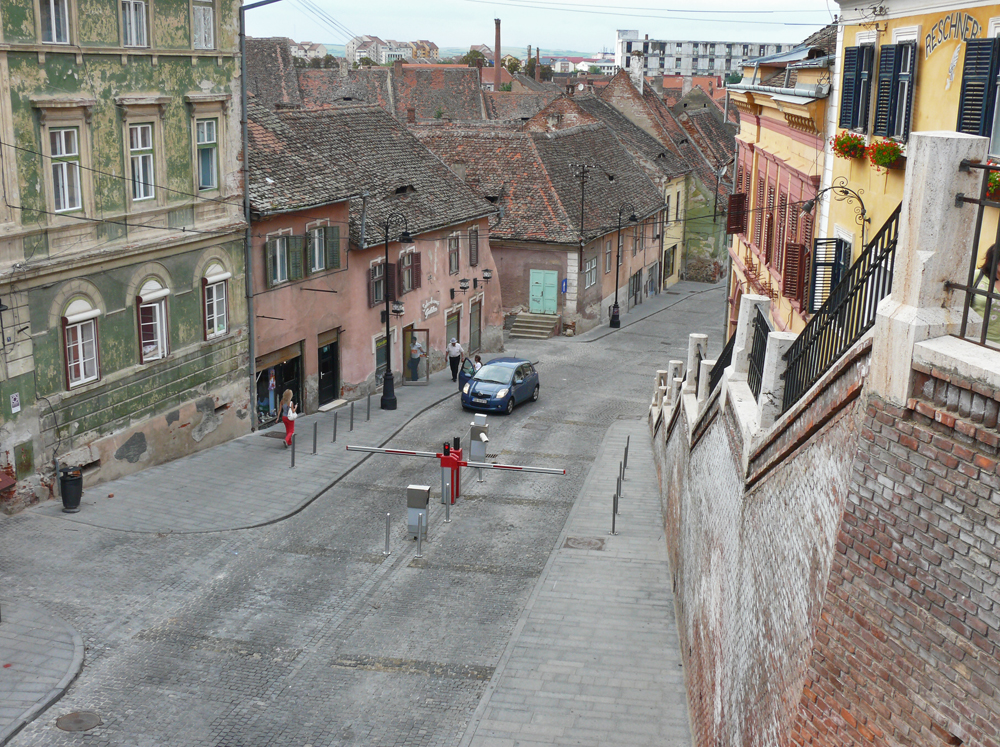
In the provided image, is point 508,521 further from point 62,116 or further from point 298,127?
point 298,127

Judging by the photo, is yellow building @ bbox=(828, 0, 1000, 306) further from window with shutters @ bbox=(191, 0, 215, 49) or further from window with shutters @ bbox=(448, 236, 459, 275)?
window with shutters @ bbox=(448, 236, 459, 275)

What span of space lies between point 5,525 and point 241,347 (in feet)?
28.4

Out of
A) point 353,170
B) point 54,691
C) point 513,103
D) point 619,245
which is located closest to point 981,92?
→ point 54,691

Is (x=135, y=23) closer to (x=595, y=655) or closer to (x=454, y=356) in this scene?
(x=595, y=655)

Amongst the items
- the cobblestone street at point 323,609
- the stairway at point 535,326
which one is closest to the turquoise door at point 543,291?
the stairway at point 535,326

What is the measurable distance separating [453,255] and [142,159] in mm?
17306

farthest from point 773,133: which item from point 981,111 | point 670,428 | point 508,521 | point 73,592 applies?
point 73,592

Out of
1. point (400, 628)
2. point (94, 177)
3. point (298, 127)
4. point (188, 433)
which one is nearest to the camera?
point (400, 628)

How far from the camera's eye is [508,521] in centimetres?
2150

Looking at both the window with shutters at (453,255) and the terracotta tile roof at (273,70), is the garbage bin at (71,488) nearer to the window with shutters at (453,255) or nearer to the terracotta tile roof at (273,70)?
the window with shutters at (453,255)

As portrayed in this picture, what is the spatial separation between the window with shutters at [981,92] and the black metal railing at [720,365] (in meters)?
4.16

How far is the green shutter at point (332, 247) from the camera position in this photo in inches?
1187

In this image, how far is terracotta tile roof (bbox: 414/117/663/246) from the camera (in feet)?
151

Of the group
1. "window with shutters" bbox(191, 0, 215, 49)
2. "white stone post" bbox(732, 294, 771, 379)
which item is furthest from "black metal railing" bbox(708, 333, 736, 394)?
"window with shutters" bbox(191, 0, 215, 49)
